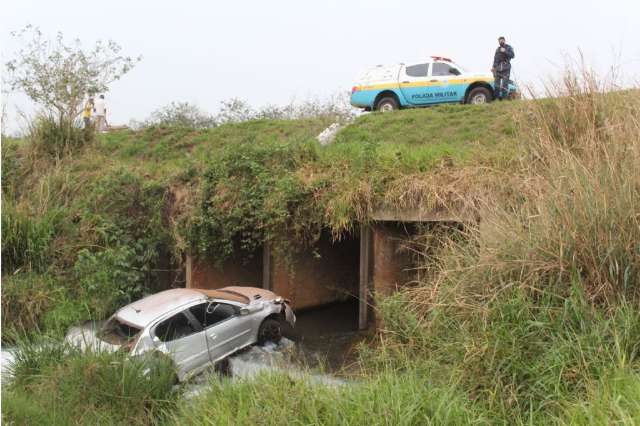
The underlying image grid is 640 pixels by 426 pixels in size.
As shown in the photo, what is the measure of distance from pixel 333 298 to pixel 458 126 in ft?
16.0

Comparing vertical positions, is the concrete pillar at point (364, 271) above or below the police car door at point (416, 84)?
below

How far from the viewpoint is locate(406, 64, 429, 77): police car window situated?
688 inches

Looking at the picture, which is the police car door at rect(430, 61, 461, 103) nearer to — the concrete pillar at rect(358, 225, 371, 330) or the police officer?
the police officer

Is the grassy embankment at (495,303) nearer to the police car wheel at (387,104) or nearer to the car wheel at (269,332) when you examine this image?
the car wheel at (269,332)

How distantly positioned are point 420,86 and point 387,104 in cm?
110

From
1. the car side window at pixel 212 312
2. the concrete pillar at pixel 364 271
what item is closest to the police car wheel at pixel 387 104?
the concrete pillar at pixel 364 271

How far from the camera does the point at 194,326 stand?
916 centimetres

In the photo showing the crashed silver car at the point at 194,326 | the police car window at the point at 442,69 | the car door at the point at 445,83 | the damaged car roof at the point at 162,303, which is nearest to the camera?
the crashed silver car at the point at 194,326

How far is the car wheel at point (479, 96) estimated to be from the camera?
16.9m

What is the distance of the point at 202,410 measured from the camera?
226 inches

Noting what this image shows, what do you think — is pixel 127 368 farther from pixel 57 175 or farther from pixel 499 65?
pixel 499 65

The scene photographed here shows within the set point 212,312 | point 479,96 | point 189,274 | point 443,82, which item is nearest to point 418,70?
point 443,82

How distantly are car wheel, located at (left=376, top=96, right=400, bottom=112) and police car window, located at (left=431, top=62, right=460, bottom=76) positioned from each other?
4.41 ft

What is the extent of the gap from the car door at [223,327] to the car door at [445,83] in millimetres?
9762
